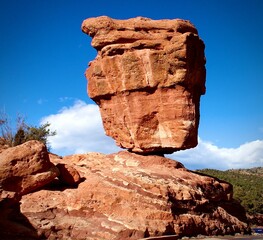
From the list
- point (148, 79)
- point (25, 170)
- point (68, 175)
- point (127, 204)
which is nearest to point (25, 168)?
point (25, 170)

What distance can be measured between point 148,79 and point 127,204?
8282 millimetres

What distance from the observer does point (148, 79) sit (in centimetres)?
2078

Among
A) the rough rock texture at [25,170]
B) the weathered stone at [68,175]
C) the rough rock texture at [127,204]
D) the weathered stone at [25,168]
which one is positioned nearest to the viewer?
the rough rock texture at [127,204]

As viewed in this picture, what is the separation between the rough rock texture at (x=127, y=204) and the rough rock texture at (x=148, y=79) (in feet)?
6.26

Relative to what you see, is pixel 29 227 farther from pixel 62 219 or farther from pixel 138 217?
pixel 138 217

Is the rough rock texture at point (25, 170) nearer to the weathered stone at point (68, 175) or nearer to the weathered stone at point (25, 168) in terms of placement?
the weathered stone at point (25, 168)

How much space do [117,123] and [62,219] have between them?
840 centimetres

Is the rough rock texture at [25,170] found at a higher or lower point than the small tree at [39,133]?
lower

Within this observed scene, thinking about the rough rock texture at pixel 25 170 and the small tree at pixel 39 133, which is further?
the small tree at pixel 39 133

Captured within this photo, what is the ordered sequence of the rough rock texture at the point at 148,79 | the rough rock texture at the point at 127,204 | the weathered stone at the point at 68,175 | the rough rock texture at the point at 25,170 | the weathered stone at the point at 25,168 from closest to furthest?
the rough rock texture at the point at 127,204 < the rough rock texture at the point at 25,170 < the weathered stone at the point at 25,168 < the weathered stone at the point at 68,175 < the rough rock texture at the point at 148,79

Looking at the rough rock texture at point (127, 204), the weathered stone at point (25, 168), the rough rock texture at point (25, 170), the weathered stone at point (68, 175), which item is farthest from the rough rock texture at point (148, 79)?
the weathered stone at point (25, 168)

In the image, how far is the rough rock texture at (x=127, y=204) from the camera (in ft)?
47.6

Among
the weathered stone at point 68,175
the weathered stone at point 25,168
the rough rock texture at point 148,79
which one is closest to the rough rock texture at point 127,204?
the weathered stone at point 68,175

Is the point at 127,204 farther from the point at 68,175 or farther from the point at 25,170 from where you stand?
the point at 25,170
